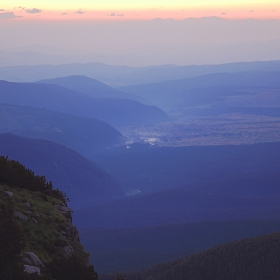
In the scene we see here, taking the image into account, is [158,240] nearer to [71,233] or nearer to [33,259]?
[71,233]

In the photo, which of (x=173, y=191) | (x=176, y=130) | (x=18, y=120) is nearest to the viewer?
(x=173, y=191)

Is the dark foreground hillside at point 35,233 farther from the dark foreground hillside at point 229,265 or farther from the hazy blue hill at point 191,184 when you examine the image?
the hazy blue hill at point 191,184

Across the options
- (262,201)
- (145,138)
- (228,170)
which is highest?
(145,138)

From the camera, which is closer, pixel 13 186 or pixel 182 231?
pixel 13 186

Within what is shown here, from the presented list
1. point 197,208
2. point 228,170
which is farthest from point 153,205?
point 228,170

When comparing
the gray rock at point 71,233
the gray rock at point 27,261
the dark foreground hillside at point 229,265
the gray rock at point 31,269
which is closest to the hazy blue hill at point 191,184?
the dark foreground hillside at point 229,265

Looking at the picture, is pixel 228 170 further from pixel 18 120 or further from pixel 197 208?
pixel 18 120

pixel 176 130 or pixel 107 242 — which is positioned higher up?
pixel 176 130
